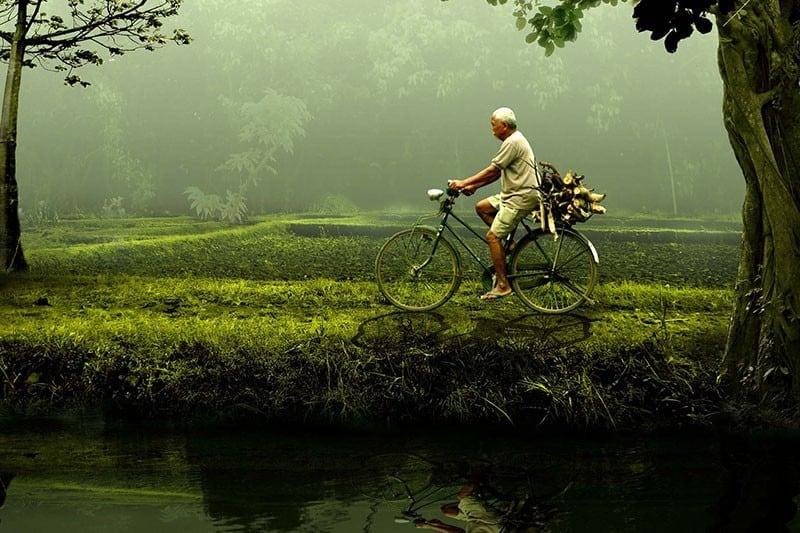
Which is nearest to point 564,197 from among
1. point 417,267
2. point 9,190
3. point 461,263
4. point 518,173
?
point 518,173

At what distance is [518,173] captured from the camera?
798 cm

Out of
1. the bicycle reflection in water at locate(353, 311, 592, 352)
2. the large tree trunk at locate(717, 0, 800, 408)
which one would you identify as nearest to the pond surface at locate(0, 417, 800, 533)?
the large tree trunk at locate(717, 0, 800, 408)

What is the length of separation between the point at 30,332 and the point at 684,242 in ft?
32.6

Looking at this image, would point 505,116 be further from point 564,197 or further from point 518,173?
point 564,197

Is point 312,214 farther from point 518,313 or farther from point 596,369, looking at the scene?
point 596,369

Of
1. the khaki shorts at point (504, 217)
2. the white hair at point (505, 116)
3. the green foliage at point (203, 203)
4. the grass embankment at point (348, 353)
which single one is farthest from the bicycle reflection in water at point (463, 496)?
the green foliage at point (203, 203)

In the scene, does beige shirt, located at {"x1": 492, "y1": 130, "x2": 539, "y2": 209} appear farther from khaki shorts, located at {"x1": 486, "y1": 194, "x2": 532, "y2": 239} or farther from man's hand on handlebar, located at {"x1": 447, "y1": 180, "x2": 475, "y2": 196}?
man's hand on handlebar, located at {"x1": 447, "y1": 180, "x2": 475, "y2": 196}

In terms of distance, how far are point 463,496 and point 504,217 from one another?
308 centimetres

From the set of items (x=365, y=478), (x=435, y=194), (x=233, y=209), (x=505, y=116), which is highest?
(x=505, y=116)

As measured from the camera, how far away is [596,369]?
305 inches

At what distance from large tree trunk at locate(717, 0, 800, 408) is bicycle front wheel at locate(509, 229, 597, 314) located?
5.03ft

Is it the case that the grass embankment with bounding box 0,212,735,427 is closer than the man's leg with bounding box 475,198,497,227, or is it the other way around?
the grass embankment with bounding box 0,212,735,427

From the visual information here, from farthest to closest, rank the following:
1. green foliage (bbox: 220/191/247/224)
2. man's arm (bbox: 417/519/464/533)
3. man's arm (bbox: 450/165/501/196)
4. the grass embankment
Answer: green foliage (bbox: 220/191/247/224), man's arm (bbox: 450/165/501/196), the grass embankment, man's arm (bbox: 417/519/464/533)

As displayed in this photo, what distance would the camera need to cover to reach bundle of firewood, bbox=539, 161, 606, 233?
809cm
